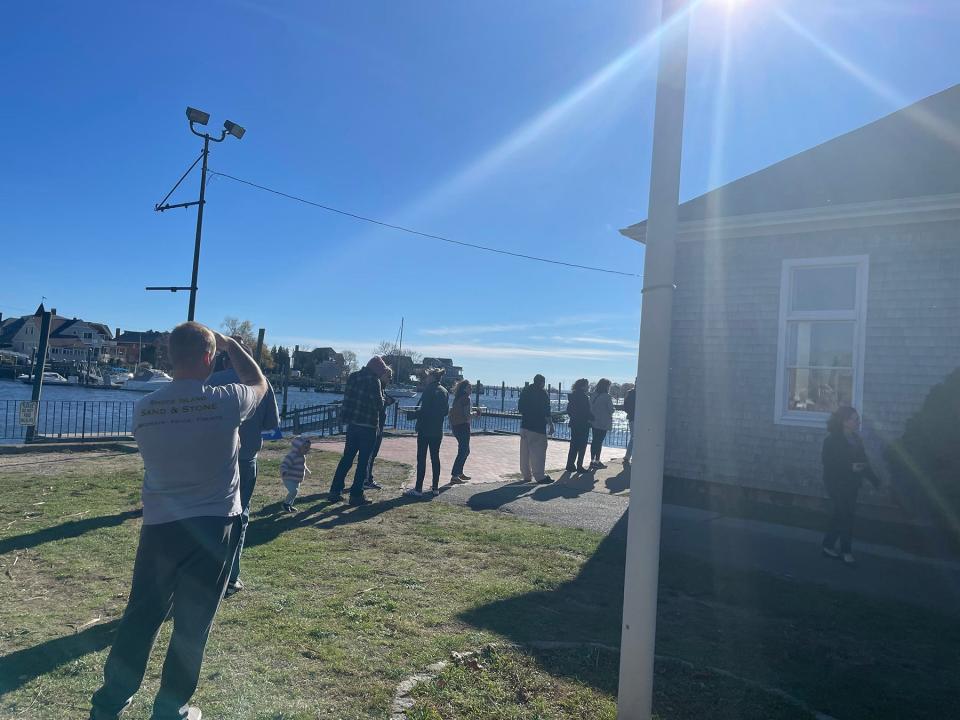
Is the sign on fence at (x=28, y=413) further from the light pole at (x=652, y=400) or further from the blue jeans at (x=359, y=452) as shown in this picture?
the light pole at (x=652, y=400)

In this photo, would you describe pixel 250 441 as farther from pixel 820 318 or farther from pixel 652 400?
pixel 820 318

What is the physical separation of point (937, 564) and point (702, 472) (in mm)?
3775

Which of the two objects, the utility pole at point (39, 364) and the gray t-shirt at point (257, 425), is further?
the utility pole at point (39, 364)

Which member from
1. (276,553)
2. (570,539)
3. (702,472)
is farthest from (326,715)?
(702,472)

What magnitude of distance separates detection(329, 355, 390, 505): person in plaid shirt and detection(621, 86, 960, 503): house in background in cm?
490

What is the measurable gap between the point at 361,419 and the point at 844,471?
208 inches

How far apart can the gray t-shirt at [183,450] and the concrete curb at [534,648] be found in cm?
127

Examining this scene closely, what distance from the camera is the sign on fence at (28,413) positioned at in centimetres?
1252

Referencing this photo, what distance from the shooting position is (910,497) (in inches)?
319

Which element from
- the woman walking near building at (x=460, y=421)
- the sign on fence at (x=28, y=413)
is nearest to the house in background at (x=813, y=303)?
the woman walking near building at (x=460, y=421)

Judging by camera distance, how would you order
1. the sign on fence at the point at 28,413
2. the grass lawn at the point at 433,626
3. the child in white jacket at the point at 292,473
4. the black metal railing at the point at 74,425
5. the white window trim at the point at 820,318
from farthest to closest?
the black metal railing at the point at 74,425 < the sign on fence at the point at 28,413 < the white window trim at the point at 820,318 < the child in white jacket at the point at 292,473 < the grass lawn at the point at 433,626

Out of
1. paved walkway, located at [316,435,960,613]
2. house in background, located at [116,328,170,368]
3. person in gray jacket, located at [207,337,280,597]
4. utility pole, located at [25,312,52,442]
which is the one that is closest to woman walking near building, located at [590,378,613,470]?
paved walkway, located at [316,435,960,613]

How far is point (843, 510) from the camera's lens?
664 cm

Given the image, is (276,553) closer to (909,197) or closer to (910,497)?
(910,497)
